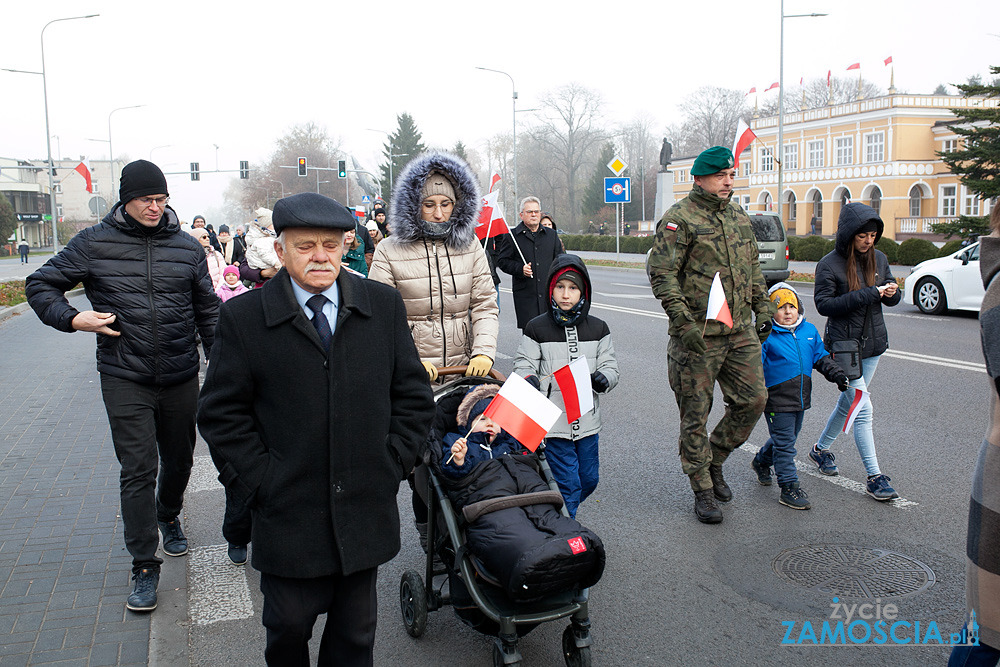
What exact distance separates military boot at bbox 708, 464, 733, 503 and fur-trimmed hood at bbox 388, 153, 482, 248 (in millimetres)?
2231

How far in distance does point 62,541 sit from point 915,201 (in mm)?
62696

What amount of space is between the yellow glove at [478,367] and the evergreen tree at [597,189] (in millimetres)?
76277

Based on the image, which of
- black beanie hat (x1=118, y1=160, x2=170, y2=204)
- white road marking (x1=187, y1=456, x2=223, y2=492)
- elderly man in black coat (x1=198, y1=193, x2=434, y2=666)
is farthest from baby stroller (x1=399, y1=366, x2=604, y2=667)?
white road marking (x1=187, y1=456, x2=223, y2=492)

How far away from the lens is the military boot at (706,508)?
5.07 m

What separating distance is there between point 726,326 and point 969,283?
479 inches

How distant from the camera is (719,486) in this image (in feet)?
17.9

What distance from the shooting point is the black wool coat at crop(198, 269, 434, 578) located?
252cm

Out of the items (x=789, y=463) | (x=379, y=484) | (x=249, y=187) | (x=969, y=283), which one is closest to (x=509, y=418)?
(x=379, y=484)

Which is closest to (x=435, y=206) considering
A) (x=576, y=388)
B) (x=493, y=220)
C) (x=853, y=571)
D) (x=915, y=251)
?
(x=576, y=388)

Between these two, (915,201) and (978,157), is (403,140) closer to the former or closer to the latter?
(915,201)

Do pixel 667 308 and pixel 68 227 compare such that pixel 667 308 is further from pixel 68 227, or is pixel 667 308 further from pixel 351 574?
pixel 68 227

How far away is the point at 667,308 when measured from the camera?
5.05 meters

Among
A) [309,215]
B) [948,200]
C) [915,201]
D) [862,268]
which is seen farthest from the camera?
[915,201]

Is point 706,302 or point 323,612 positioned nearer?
point 323,612
